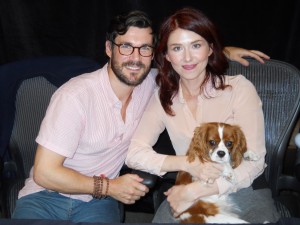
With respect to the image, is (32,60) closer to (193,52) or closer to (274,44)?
(193,52)

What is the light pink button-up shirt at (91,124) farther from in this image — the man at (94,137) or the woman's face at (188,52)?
the woman's face at (188,52)

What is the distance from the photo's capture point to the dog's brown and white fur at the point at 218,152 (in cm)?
183

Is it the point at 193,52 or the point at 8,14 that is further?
the point at 8,14

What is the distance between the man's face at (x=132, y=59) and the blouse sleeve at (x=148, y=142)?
19cm

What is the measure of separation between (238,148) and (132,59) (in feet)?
2.30

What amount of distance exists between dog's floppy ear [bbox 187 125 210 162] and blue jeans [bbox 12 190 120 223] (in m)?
0.53

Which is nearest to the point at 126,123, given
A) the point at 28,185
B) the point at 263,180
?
the point at 28,185

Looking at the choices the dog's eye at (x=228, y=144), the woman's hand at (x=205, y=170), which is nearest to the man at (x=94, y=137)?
the woman's hand at (x=205, y=170)

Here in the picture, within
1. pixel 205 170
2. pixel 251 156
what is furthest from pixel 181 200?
pixel 251 156

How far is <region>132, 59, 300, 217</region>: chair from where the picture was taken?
2041 millimetres

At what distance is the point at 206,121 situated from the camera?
200 cm

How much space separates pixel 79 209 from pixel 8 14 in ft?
6.38

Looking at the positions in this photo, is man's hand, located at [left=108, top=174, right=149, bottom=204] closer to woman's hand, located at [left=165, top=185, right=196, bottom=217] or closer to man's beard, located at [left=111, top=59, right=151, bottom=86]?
woman's hand, located at [left=165, top=185, right=196, bottom=217]

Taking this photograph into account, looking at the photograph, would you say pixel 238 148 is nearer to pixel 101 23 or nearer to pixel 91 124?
pixel 91 124
